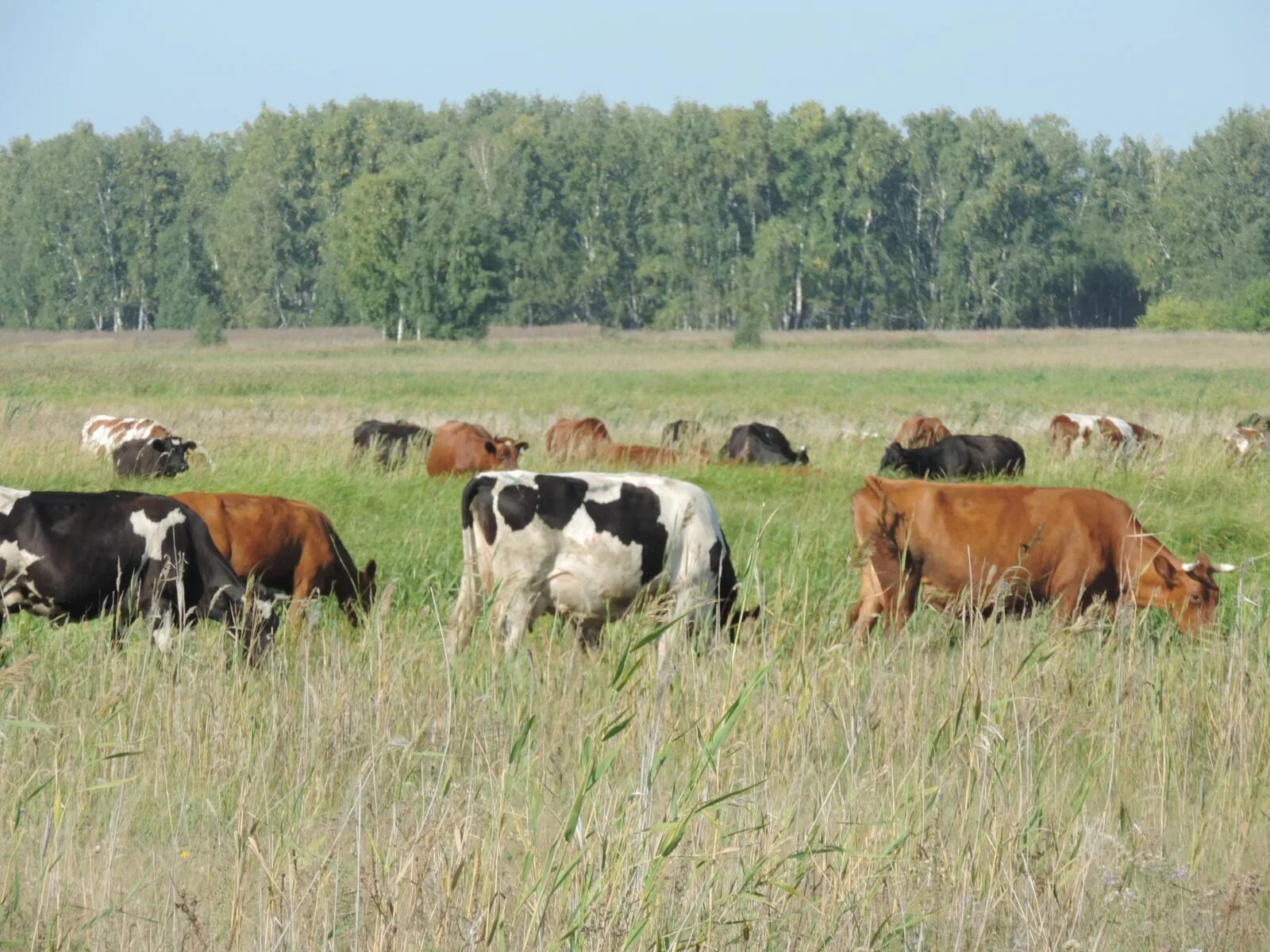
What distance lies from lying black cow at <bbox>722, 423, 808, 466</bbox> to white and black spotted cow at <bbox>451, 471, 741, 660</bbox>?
880 centimetres

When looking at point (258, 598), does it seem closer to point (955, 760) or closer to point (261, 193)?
point (955, 760)

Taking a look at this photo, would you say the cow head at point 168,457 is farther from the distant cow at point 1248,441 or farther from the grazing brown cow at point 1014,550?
the distant cow at point 1248,441

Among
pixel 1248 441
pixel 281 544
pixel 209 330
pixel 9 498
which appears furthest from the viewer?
pixel 209 330

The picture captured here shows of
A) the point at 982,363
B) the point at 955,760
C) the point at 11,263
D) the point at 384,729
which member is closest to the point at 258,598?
the point at 384,729

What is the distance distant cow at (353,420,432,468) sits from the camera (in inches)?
675

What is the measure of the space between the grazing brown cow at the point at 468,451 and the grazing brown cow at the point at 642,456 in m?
1.01

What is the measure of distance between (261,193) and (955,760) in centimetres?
10278

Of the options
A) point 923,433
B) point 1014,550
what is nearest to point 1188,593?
point 1014,550

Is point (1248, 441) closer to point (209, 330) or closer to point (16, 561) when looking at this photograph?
point (16, 561)

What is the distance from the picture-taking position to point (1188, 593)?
320 inches

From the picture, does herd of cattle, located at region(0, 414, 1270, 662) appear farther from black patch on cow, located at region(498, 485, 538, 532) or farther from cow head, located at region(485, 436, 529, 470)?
cow head, located at region(485, 436, 529, 470)

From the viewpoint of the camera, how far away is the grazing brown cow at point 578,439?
660 inches

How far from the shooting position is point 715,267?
98.6 m

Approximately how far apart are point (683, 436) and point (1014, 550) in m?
10.3
